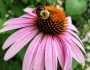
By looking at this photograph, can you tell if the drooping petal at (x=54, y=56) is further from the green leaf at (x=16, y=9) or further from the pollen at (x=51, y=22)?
the green leaf at (x=16, y=9)

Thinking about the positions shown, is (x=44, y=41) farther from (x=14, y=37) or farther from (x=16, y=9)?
(x=16, y=9)

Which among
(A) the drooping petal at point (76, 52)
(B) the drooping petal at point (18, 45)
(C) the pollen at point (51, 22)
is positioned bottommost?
(A) the drooping petal at point (76, 52)

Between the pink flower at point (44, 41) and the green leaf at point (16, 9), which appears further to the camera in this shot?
the green leaf at point (16, 9)

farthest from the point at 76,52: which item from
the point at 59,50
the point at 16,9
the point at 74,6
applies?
the point at 16,9

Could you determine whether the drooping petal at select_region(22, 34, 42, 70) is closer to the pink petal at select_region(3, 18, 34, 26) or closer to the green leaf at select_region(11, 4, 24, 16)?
the pink petal at select_region(3, 18, 34, 26)

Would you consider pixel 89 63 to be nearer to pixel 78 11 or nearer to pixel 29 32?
pixel 78 11

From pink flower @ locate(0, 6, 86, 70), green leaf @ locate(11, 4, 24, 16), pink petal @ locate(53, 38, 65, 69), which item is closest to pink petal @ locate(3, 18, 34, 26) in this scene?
pink flower @ locate(0, 6, 86, 70)

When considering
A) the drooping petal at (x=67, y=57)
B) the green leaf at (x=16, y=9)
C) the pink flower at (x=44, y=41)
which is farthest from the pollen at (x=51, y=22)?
the green leaf at (x=16, y=9)

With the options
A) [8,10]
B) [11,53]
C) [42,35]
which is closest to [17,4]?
[8,10]
